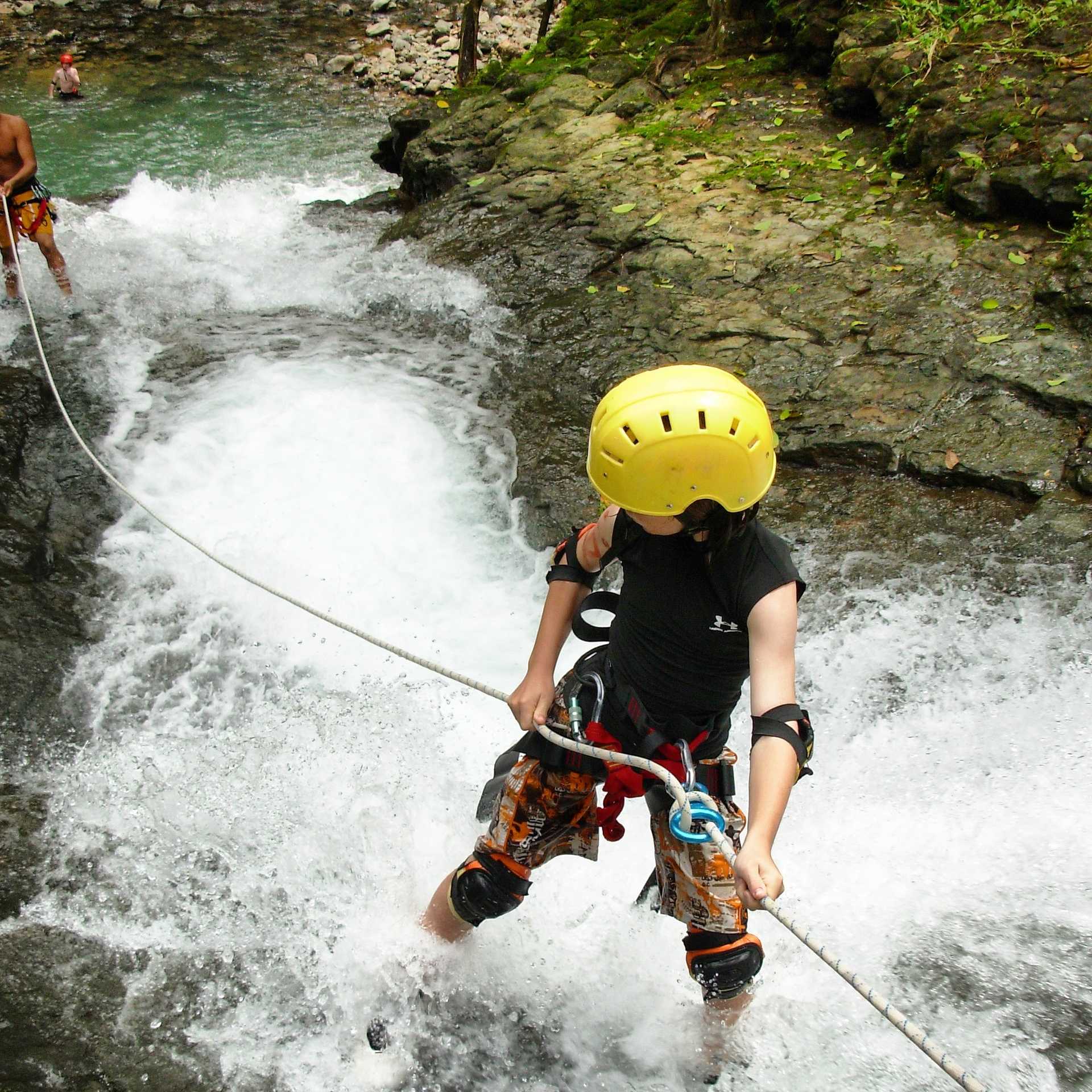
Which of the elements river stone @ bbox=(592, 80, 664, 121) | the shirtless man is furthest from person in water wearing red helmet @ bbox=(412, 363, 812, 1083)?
river stone @ bbox=(592, 80, 664, 121)

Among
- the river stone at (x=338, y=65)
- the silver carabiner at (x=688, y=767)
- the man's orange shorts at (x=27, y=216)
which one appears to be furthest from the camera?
the river stone at (x=338, y=65)

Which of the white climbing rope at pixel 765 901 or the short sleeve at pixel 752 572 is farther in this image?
the short sleeve at pixel 752 572

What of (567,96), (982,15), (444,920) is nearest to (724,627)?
Answer: (444,920)

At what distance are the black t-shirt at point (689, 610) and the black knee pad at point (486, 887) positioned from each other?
673 mm

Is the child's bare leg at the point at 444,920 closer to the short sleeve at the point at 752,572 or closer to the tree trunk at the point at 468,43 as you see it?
the short sleeve at the point at 752,572

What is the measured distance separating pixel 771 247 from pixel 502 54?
12.5 metres

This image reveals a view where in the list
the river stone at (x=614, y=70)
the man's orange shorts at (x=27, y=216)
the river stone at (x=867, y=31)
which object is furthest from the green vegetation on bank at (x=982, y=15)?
the man's orange shorts at (x=27, y=216)

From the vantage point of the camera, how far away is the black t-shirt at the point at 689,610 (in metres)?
2.13

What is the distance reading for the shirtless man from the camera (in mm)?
6734

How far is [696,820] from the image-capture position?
82.8 inches

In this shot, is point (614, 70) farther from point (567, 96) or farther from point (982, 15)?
point (982, 15)

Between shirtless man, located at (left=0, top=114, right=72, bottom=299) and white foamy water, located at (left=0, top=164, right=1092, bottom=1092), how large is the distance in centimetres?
187

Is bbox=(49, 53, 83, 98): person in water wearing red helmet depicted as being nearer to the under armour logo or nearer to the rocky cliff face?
the rocky cliff face

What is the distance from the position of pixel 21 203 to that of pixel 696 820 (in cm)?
715
